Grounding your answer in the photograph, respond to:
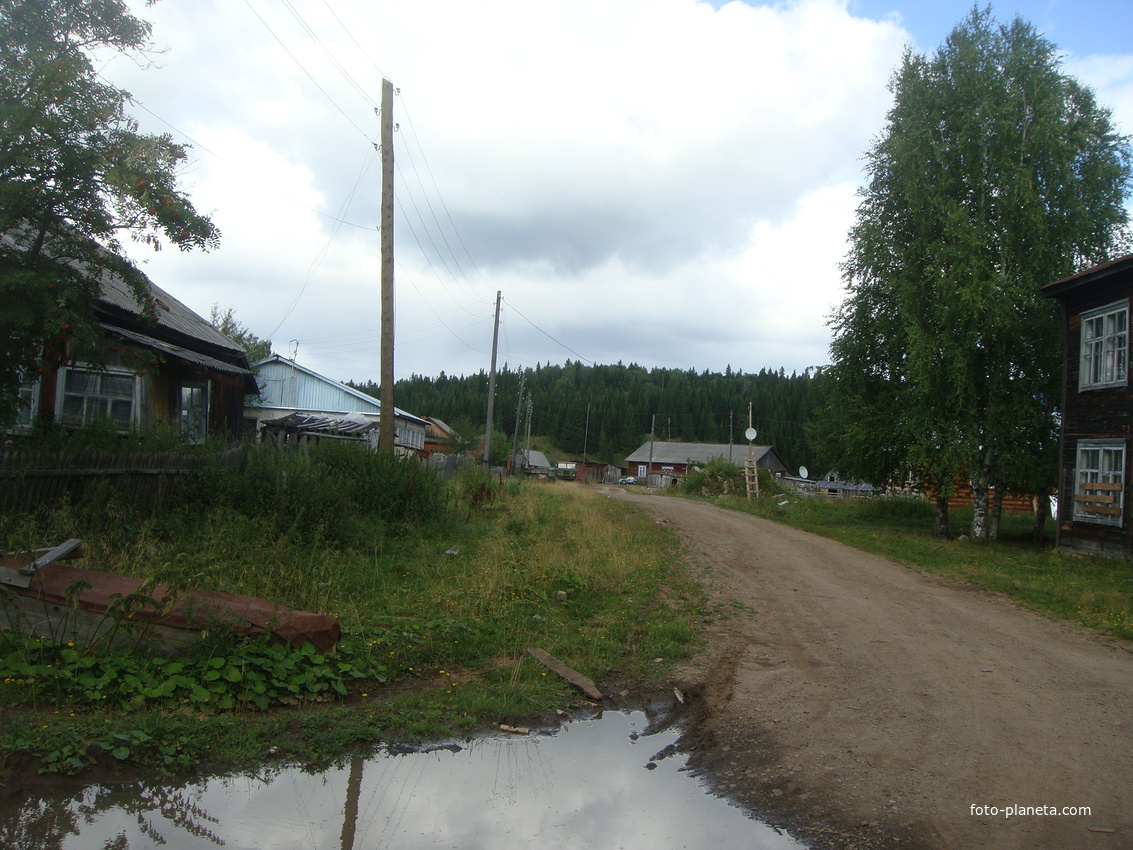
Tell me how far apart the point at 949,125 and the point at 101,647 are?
927 inches

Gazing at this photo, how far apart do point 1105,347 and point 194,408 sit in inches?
833

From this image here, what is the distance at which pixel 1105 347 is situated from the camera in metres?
17.3

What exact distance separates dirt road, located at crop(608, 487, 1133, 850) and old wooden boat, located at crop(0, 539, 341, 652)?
12.0 ft

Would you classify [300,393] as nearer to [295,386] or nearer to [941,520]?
[295,386]

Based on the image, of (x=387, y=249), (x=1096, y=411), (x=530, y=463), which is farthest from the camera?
(x=530, y=463)

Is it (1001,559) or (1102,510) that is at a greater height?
(1102,510)

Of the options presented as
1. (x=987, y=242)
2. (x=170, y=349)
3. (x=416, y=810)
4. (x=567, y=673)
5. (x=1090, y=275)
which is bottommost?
(x=416, y=810)

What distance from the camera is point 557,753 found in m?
5.14

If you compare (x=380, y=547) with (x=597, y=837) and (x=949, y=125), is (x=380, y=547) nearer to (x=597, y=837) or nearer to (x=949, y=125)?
(x=597, y=837)

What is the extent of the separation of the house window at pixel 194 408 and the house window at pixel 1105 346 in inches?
813

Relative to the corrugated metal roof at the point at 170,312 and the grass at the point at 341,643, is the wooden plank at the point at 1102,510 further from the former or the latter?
the corrugated metal roof at the point at 170,312

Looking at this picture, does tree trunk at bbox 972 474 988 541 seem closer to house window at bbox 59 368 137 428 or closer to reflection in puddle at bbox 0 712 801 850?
reflection in puddle at bbox 0 712 801 850

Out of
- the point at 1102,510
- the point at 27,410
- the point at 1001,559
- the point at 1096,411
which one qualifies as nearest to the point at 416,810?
the point at 27,410

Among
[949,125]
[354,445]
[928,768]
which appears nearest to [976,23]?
[949,125]
